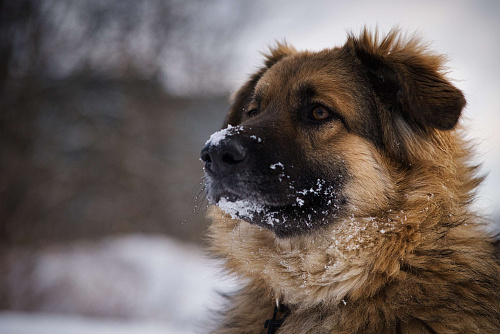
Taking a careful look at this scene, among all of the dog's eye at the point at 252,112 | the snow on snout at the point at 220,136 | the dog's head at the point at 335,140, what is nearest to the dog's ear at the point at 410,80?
the dog's head at the point at 335,140

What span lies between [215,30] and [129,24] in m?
2.88

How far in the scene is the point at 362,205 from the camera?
247 cm

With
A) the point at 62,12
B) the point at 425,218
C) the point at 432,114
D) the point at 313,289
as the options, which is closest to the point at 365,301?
the point at 313,289

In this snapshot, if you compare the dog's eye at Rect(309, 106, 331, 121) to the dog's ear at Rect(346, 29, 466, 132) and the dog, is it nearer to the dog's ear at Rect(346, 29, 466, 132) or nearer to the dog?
the dog

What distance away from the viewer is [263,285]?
2619 millimetres

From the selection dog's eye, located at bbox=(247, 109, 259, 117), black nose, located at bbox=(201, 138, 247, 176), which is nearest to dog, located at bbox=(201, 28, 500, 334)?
black nose, located at bbox=(201, 138, 247, 176)

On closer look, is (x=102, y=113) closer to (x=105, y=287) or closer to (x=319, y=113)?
(x=105, y=287)

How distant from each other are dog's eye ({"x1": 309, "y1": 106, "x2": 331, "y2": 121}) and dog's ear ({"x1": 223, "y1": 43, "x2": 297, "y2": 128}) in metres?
1.19

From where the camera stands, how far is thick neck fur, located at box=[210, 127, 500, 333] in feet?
7.11

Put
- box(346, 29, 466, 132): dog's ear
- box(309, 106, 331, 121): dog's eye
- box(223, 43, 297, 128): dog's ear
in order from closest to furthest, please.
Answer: box(346, 29, 466, 132): dog's ear → box(309, 106, 331, 121): dog's eye → box(223, 43, 297, 128): dog's ear

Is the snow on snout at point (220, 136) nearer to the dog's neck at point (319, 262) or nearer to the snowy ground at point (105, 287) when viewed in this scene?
the dog's neck at point (319, 262)

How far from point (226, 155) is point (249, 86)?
1682 mm

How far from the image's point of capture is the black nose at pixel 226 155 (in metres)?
2.30

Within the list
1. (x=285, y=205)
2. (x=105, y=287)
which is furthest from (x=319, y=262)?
(x=105, y=287)
